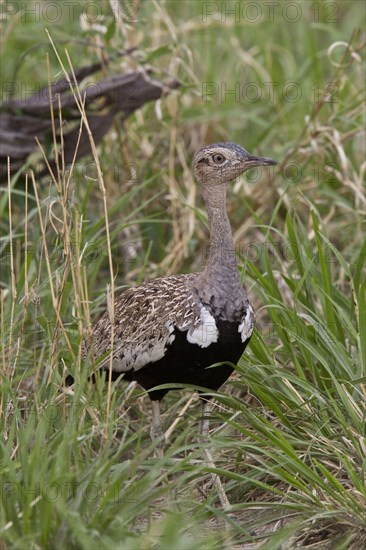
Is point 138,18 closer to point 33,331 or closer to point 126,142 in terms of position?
point 126,142

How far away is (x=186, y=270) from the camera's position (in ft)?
18.1

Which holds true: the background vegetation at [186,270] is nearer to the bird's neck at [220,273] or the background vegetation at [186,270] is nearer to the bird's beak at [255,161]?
the bird's neck at [220,273]

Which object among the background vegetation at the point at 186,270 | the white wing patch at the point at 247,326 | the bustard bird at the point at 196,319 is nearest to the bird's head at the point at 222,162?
the bustard bird at the point at 196,319

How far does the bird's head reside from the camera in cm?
404

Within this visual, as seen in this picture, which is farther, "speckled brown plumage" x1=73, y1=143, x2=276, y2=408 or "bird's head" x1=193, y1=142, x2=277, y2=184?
"bird's head" x1=193, y1=142, x2=277, y2=184

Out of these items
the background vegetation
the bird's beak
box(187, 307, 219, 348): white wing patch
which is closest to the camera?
the background vegetation

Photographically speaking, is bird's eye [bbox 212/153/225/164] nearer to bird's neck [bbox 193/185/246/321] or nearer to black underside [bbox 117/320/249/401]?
bird's neck [bbox 193/185/246/321]

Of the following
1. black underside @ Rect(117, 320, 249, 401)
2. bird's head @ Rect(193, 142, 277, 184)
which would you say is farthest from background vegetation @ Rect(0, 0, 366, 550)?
bird's head @ Rect(193, 142, 277, 184)

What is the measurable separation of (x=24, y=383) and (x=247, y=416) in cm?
120

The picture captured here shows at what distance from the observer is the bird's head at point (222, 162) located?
404 centimetres

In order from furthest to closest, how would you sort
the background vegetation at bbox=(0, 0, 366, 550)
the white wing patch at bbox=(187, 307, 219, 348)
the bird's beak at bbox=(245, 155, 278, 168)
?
the bird's beak at bbox=(245, 155, 278, 168), the white wing patch at bbox=(187, 307, 219, 348), the background vegetation at bbox=(0, 0, 366, 550)

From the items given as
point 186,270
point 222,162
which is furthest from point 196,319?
point 186,270

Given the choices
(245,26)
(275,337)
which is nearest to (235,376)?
(275,337)

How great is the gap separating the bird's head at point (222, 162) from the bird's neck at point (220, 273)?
0.17ft
